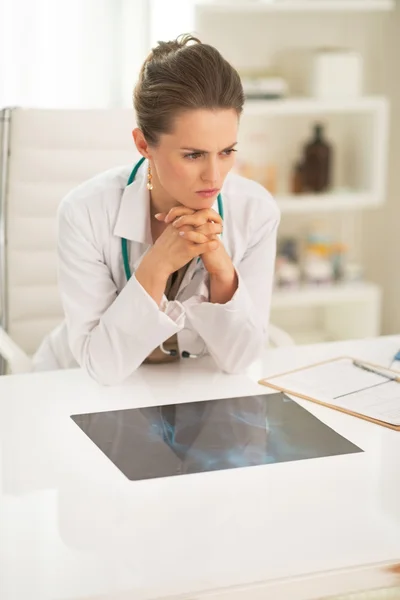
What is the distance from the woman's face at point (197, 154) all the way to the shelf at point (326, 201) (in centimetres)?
Answer: 167

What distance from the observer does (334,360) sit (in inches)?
67.5

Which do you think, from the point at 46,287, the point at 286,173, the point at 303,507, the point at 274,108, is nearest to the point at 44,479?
the point at 303,507

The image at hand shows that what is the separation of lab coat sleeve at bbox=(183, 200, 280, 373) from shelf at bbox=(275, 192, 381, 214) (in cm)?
147

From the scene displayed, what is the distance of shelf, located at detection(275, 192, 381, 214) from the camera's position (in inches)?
129

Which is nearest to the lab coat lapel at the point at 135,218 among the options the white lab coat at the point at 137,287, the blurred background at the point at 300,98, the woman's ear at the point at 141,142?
the white lab coat at the point at 137,287

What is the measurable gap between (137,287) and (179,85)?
0.36 metres

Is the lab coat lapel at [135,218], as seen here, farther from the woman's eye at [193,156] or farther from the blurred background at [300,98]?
the blurred background at [300,98]

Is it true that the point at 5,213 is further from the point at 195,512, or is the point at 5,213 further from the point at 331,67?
the point at 331,67

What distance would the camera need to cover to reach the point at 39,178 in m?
2.21

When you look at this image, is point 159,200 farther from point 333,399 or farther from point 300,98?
point 300,98

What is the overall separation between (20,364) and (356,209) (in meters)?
2.12

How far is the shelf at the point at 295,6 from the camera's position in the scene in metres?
3.12

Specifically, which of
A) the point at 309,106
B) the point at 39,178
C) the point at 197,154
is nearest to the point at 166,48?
the point at 197,154

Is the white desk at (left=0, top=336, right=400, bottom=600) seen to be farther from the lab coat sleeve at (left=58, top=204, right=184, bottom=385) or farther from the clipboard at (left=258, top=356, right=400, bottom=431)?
the lab coat sleeve at (left=58, top=204, right=184, bottom=385)
